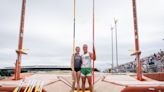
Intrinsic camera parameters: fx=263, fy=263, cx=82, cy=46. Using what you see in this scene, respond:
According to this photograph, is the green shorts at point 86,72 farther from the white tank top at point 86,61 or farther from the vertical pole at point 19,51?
the vertical pole at point 19,51

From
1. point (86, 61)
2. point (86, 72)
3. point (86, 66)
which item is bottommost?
point (86, 72)

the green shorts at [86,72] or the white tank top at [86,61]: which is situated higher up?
the white tank top at [86,61]

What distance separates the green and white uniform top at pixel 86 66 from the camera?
8.22 metres

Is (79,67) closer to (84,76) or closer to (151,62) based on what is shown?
(84,76)

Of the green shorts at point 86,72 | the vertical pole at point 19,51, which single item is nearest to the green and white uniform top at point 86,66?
the green shorts at point 86,72

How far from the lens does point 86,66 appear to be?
8250mm

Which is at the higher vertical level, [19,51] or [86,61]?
[19,51]

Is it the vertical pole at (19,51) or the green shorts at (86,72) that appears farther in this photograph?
the vertical pole at (19,51)

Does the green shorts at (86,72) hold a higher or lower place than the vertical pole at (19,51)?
lower

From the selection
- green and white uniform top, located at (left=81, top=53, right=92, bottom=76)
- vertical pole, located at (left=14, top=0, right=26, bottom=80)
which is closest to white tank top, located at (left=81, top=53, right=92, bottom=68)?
green and white uniform top, located at (left=81, top=53, right=92, bottom=76)

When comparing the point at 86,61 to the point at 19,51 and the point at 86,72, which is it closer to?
the point at 86,72

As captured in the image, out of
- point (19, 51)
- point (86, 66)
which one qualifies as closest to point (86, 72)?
point (86, 66)

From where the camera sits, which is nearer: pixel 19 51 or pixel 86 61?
pixel 86 61

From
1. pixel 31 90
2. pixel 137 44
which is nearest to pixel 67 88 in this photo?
pixel 31 90
